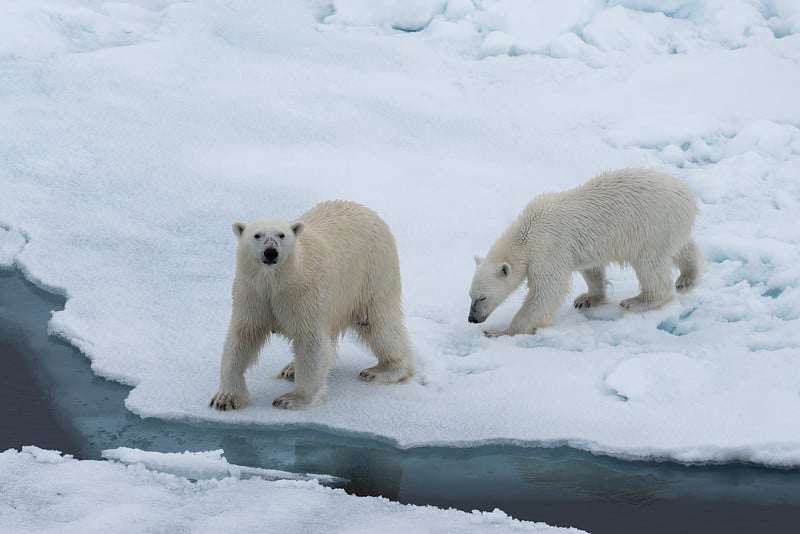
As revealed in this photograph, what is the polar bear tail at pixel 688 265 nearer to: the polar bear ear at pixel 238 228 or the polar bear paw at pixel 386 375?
the polar bear paw at pixel 386 375

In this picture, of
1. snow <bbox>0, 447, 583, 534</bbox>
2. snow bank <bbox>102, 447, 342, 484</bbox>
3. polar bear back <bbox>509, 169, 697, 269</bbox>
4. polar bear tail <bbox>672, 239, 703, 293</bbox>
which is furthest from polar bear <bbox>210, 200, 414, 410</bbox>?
polar bear tail <bbox>672, 239, 703, 293</bbox>

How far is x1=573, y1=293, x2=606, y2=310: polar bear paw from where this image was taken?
6.88 m

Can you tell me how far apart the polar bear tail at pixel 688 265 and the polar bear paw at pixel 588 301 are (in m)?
0.53

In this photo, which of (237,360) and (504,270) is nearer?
(237,360)

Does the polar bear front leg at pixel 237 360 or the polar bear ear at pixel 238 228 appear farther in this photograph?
the polar bear front leg at pixel 237 360

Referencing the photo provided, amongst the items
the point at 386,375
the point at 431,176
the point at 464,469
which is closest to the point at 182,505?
the point at 464,469

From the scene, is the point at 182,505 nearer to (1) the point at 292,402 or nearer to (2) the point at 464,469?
(1) the point at 292,402

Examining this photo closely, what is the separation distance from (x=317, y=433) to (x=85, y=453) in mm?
1105

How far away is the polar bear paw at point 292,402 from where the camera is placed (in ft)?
17.5

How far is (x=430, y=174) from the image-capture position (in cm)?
880

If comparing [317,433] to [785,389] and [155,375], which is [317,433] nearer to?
[155,375]

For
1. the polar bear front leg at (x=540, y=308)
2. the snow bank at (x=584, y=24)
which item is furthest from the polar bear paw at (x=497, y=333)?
the snow bank at (x=584, y=24)

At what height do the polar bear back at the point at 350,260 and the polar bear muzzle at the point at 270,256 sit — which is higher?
the polar bear muzzle at the point at 270,256

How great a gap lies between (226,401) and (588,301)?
271 centimetres
